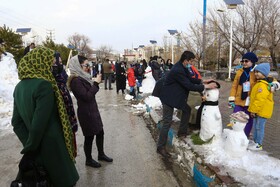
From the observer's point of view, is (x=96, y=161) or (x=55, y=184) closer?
(x=55, y=184)

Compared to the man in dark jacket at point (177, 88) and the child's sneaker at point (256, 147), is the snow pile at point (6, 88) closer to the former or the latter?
the man in dark jacket at point (177, 88)

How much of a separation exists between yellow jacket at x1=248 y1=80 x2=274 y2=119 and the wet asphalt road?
1.73 m

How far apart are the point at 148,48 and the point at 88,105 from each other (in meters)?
73.3

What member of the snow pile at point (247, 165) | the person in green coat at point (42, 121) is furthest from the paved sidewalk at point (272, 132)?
the person in green coat at point (42, 121)

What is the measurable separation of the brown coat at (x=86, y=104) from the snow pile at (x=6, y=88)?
430cm

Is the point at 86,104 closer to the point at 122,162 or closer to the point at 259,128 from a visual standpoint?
the point at 122,162

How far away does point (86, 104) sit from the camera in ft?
14.4

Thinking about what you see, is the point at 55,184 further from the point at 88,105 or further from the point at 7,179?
the point at 7,179

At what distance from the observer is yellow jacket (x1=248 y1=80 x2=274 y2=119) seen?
466 cm

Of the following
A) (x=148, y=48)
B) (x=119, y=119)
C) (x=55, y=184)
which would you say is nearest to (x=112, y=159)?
(x=55, y=184)

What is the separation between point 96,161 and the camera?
4.95 m

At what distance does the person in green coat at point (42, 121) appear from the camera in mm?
2568

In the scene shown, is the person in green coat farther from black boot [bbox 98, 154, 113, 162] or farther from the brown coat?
black boot [bbox 98, 154, 113, 162]

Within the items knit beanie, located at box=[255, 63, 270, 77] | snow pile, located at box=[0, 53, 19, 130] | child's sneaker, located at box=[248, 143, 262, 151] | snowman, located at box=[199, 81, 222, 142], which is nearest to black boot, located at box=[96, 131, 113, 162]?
snowman, located at box=[199, 81, 222, 142]
